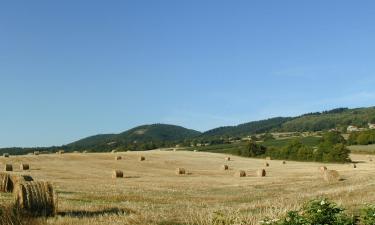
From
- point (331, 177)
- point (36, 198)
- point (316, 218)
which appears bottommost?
point (331, 177)

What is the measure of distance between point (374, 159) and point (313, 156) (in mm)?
8433

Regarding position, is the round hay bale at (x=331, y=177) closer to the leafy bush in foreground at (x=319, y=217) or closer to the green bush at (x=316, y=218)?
the leafy bush in foreground at (x=319, y=217)

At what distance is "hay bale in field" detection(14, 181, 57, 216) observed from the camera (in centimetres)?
1588

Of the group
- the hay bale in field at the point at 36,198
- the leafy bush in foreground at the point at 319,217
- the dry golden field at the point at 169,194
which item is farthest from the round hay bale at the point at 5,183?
the leafy bush in foreground at the point at 319,217

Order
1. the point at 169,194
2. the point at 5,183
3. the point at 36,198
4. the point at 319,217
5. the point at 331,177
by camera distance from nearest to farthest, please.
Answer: the point at 319,217 → the point at 36,198 → the point at 5,183 → the point at 169,194 → the point at 331,177

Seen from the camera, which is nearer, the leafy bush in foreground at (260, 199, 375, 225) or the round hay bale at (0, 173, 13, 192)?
the leafy bush in foreground at (260, 199, 375, 225)

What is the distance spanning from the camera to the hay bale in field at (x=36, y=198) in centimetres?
1588

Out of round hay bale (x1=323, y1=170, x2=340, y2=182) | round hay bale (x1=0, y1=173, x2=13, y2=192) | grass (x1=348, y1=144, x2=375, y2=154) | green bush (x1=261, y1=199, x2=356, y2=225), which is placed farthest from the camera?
grass (x1=348, y1=144, x2=375, y2=154)

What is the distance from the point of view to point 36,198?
16281mm

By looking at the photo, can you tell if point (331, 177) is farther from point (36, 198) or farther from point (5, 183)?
point (36, 198)

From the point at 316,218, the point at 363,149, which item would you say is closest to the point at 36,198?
the point at 316,218

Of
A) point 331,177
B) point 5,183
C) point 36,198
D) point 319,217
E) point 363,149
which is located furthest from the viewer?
point 363,149

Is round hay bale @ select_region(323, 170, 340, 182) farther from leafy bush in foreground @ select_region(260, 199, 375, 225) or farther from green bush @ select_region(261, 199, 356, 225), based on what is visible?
green bush @ select_region(261, 199, 356, 225)

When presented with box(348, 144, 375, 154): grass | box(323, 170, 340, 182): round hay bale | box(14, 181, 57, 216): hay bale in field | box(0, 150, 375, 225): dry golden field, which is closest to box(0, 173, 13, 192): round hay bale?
box(0, 150, 375, 225): dry golden field
